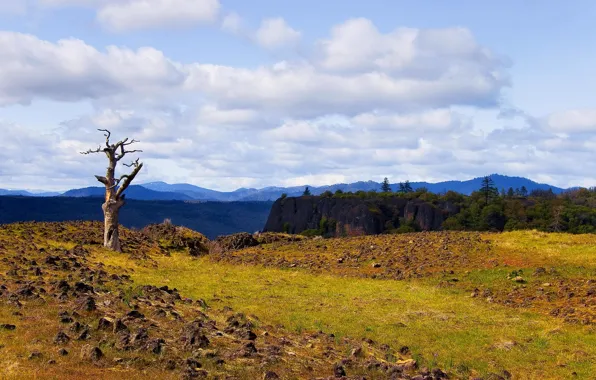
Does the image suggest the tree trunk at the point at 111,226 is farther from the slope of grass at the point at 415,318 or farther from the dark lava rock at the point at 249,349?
the dark lava rock at the point at 249,349

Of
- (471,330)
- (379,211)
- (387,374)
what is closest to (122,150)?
(471,330)

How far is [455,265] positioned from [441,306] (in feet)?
38.7

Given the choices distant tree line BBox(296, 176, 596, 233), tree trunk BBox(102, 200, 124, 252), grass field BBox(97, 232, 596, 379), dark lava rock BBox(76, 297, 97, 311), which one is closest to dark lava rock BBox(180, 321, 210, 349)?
dark lava rock BBox(76, 297, 97, 311)

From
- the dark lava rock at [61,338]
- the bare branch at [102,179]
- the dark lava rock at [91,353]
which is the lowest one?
the dark lava rock at [91,353]

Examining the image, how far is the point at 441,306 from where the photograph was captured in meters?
29.6

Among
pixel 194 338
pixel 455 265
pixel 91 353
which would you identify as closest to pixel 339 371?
pixel 194 338

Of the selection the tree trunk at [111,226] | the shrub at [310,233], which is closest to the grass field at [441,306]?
the tree trunk at [111,226]

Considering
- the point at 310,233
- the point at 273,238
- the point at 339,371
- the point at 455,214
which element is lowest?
the point at 310,233

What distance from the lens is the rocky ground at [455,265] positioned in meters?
30.2

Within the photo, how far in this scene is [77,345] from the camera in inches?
600

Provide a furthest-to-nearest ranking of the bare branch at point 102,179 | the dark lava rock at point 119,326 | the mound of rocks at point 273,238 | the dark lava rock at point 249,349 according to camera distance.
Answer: the mound of rocks at point 273,238
the bare branch at point 102,179
the dark lava rock at point 119,326
the dark lava rock at point 249,349

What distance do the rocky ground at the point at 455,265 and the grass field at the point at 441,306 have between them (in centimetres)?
22

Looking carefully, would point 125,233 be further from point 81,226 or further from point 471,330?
point 471,330

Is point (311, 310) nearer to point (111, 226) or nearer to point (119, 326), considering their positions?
point (119, 326)
